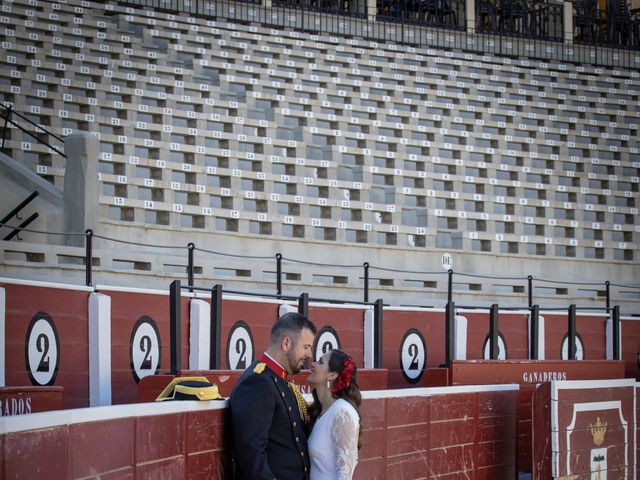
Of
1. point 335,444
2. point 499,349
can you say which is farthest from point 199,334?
point 499,349

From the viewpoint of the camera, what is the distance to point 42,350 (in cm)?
873

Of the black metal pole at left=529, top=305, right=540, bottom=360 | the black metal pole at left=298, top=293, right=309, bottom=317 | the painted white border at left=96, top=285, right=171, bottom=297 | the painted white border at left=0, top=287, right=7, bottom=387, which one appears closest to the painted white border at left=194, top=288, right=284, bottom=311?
the black metal pole at left=298, top=293, right=309, bottom=317

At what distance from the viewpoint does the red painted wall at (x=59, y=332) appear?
Result: 8.38 metres

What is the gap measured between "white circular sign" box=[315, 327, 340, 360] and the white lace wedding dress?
6015 mm

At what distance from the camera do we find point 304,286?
596 inches

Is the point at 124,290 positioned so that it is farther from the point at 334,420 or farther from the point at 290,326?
the point at 290,326

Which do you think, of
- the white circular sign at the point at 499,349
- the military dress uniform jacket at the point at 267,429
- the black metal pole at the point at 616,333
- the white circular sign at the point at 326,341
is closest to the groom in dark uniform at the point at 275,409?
the military dress uniform jacket at the point at 267,429

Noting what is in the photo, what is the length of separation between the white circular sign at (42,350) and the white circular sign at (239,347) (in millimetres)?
2180

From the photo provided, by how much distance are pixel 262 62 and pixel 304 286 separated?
4842 mm

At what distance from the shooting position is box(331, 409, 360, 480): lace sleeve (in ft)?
19.4

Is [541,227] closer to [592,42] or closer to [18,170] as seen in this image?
[592,42]

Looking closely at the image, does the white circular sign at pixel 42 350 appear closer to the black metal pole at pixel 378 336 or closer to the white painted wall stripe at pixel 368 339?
the black metal pole at pixel 378 336

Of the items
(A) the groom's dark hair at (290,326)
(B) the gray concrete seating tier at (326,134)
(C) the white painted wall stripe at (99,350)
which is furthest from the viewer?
(B) the gray concrete seating tier at (326,134)

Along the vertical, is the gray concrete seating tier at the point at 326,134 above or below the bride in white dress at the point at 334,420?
above
